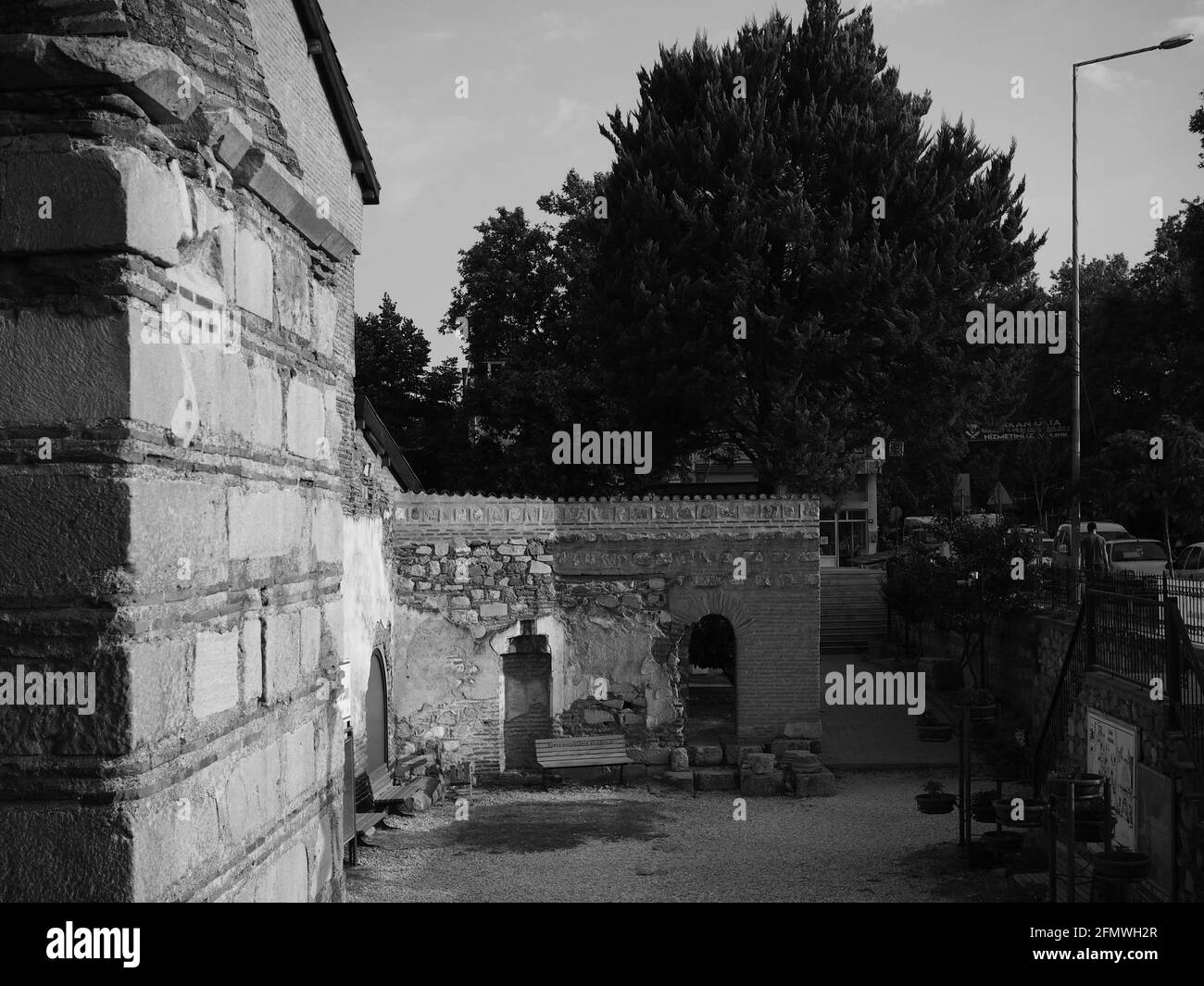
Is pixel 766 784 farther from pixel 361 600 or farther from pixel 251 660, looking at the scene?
pixel 251 660

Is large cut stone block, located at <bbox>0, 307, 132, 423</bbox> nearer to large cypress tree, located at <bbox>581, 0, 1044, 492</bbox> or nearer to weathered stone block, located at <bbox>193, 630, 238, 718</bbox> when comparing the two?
weathered stone block, located at <bbox>193, 630, 238, 718</bbox>

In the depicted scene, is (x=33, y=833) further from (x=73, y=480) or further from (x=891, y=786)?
(x=891, y=786)

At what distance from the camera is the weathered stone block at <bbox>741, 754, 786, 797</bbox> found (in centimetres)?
1712

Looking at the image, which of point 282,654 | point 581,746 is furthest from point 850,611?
point 282,654

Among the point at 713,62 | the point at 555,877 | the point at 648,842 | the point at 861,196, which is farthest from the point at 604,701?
the point at 713,62

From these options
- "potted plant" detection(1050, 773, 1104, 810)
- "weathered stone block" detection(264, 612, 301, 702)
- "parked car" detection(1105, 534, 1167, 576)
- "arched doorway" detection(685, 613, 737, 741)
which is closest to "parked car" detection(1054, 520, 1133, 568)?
"parked car" detection(1105, 534, 1167, 576)

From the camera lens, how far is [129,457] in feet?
7.82

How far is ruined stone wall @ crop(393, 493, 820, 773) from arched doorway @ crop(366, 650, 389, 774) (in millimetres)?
1670

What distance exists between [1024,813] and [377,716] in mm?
9308

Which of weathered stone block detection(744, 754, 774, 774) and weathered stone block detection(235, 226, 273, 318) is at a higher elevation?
weathered stone block detection(235, 226, 273, 318)

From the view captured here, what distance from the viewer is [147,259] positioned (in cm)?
249

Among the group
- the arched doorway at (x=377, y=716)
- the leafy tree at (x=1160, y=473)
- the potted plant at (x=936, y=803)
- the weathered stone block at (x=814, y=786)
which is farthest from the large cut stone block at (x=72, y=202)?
the leafy tree at (x=1160, y=473)

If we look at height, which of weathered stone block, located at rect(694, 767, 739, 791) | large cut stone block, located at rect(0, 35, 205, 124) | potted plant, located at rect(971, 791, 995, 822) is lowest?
weathered stone block, located at rect(694, 767, 739, 791)
